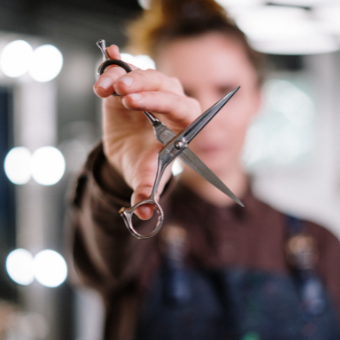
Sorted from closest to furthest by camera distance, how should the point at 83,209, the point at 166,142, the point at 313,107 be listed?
the point at 166,142, the point at 83,209, the point at 313,107

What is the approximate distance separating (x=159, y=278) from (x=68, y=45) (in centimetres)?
79

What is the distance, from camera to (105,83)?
16 centimetres

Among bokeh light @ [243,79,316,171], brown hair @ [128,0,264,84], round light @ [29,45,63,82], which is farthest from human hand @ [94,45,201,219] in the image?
bokeh light @ [243,79,316,171]

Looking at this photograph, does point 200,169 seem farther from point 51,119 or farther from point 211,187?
point 51,119

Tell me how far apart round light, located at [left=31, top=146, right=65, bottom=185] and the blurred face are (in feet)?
1.89

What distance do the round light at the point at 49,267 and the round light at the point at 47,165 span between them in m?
0.21

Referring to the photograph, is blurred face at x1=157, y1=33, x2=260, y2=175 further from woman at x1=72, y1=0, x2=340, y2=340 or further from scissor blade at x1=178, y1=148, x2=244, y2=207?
scissor blade at x1=178, y1=148, x2=244, y2=207

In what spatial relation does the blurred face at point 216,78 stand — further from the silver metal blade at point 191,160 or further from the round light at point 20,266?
the round light at point 20,266

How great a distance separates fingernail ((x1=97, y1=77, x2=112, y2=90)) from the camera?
0.53 ft

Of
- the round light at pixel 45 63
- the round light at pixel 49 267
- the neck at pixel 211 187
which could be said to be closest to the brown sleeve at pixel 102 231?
the neck at pixel 211 187

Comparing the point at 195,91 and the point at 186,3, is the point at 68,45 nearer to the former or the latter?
the point at 186,3

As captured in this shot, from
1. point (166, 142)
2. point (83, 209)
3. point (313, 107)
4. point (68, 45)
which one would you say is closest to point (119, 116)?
point (166, 142)

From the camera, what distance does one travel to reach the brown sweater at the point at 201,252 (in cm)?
52

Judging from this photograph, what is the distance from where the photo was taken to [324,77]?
5.36 ft
